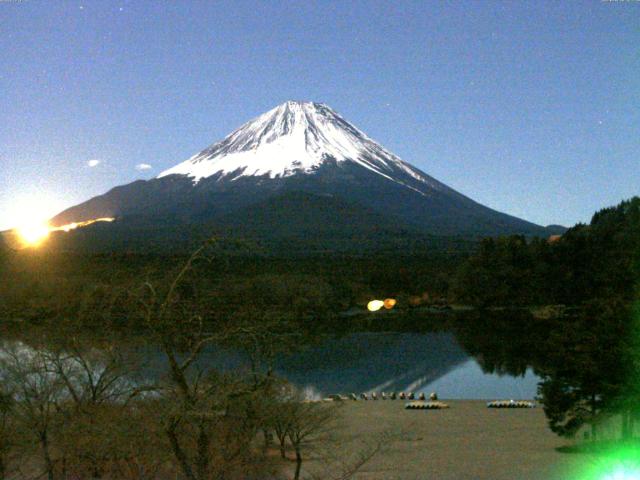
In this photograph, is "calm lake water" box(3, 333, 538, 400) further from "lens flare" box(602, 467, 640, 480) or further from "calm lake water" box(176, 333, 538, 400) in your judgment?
"lens flare" box(602, 467, 640, 480)

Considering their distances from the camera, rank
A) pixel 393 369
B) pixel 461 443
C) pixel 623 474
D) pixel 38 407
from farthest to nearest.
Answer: pixel 393 369, pixel 461 443, pixel 38 407, pixel 623 474

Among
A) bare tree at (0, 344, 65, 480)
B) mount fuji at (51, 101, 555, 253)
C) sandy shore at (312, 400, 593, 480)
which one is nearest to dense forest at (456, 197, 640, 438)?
sandy shore at (312, 400, 593, 480)

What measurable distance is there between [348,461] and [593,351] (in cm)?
494

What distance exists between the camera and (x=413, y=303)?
5503cm

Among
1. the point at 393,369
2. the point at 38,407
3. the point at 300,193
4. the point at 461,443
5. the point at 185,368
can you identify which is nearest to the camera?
the point at 185,368

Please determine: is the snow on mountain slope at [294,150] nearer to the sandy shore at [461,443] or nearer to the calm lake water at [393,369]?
the calm lake water at [393,369]

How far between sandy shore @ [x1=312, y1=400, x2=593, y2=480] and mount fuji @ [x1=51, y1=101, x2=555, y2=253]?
68247mm

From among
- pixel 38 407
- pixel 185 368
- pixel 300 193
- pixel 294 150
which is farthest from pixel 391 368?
pixel 294 150

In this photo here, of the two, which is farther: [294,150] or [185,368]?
[294,150]

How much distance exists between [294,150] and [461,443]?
11933cm

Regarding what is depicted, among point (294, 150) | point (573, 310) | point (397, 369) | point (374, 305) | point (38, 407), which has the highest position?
point (294, 150)

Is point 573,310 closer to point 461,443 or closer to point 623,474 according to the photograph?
point 461,443

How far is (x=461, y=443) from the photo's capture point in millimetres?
14758

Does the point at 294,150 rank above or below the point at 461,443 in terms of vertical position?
above
